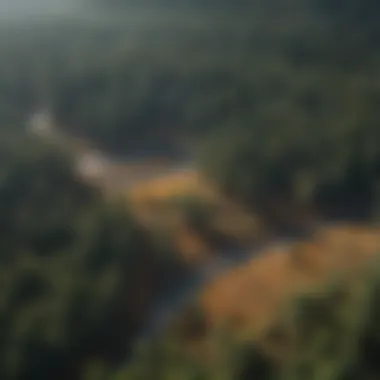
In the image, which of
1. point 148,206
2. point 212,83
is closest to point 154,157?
point 148,206

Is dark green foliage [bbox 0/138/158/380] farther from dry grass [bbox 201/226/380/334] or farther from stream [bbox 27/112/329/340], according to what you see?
dry grass [bbox 201/226/380/334]

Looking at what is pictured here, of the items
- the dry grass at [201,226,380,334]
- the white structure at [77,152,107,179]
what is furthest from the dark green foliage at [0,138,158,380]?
the dry grass at [201,226,380,334]

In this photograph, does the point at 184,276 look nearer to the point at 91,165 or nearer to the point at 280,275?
the point at 280,275

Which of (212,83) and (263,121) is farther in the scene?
(212,83)

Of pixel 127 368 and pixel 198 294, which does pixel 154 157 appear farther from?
pixel 127 368

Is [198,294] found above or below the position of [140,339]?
above

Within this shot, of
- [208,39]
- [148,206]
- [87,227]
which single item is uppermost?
[208,39]

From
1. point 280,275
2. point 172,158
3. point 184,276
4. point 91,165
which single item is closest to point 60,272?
point 184,276

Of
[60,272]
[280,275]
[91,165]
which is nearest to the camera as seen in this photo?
[60,272]

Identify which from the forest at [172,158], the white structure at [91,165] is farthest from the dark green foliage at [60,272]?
the white structure at [91,165]
